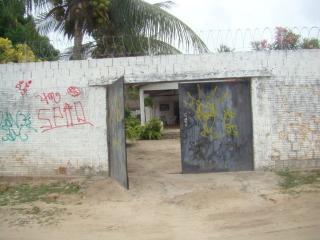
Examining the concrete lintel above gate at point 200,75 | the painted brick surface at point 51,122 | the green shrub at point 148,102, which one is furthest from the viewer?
the green shrub at point 148,102

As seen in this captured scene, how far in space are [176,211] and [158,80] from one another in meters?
2.98

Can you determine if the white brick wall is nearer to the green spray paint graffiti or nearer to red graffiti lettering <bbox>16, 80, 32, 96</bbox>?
red graffiti lettering <bbox>16, 80, 32, 96</bbox>

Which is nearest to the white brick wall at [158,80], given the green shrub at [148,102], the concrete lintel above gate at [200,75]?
the concrete lintel above gate at [200,75]

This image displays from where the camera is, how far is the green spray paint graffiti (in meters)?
8.80

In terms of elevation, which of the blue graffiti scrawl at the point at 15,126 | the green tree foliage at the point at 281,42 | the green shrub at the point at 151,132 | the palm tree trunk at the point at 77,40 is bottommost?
the green shrub at the point at 151,132

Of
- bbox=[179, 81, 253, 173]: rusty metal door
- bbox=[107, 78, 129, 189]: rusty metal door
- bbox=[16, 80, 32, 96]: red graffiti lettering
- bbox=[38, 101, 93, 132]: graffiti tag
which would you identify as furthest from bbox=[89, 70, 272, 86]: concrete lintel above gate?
bbox=[16, 80, 32, 96]: red graffiti lettering

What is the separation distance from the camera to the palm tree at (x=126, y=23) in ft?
35.8

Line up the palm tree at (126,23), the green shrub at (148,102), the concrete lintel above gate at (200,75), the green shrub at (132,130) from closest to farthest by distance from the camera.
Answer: the concrete lintel above gate at (200,75), the palm tree at (126,23), the green shrub at (132,130), the green shrub at (148,102)

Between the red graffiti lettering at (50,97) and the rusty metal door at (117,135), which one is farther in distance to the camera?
the red graffiti lettering at (50,97)

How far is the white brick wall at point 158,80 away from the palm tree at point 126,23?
2.35 m

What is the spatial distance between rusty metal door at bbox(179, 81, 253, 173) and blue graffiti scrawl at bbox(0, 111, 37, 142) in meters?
3.20

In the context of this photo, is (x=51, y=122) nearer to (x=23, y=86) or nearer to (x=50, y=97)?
(x=50, y=97)

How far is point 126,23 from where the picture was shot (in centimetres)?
1135

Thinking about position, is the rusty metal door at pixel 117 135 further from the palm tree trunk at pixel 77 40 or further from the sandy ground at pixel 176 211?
the palm tree trunk at pixel 77 40
